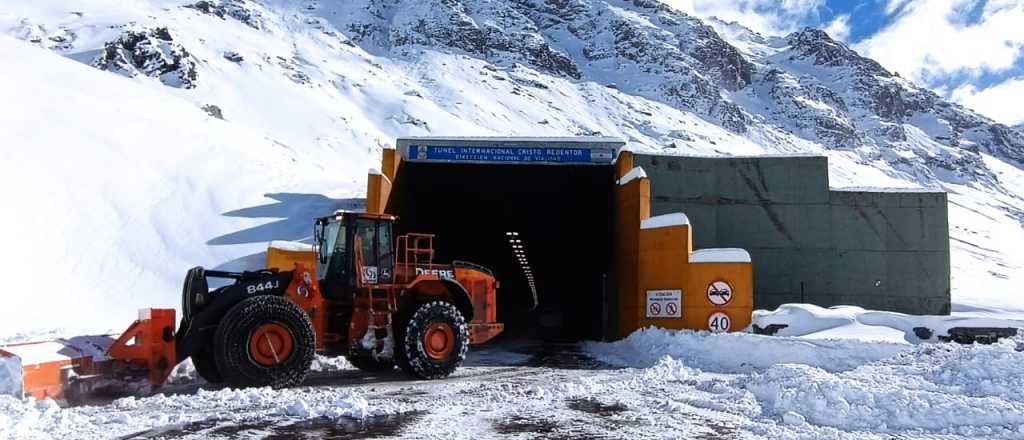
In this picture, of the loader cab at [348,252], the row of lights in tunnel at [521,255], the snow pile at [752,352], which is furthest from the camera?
the row of lights in tunnel at [521,255]

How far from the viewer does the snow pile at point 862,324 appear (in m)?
15.1

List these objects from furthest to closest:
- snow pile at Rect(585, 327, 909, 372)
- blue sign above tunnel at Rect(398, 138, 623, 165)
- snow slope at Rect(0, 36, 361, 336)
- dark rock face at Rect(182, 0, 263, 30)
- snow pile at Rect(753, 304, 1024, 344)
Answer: dark rock face at Rect(182, 0, 263, 30) → blue sign above tunnel at Rect(398, 138, 623, 165) → snow slope at Rect(0, 36, 361, 336) → snow pile at Rect(753, 304, 1024, 344) → snow pile at Rect(585, 327, 909, 372)

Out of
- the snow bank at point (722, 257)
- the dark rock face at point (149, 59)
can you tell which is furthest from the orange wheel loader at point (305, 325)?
the dark rock face at point (149, 59)

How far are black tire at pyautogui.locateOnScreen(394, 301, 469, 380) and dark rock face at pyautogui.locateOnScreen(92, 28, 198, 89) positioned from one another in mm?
69082

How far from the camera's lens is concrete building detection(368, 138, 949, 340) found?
21.7 meters

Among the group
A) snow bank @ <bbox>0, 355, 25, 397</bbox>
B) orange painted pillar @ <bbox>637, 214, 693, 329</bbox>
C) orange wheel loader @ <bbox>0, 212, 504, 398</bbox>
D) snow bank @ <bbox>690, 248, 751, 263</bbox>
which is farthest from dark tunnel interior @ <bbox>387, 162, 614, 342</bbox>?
snow bank @ <bbox>0, 355, 25, 397</bbox>

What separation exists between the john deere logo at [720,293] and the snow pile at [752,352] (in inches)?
58.6

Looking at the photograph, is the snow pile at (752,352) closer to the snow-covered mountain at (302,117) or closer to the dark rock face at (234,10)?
the snow-covered mountain at (302,117)

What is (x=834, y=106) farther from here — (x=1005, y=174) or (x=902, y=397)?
(x=902, y=397)

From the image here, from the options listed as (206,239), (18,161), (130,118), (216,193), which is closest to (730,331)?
(206,239)

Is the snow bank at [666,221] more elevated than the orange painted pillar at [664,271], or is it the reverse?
the snow bank at [666,221]

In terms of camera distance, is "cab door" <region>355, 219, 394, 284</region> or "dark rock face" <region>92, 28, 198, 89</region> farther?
"dark rock face" <region>92, 28, 198, 89</region>

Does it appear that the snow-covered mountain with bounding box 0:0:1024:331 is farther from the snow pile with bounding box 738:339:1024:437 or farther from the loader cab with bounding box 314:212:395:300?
the snow pile with bounding box 738:339:1024:437

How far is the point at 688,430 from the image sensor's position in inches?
307
